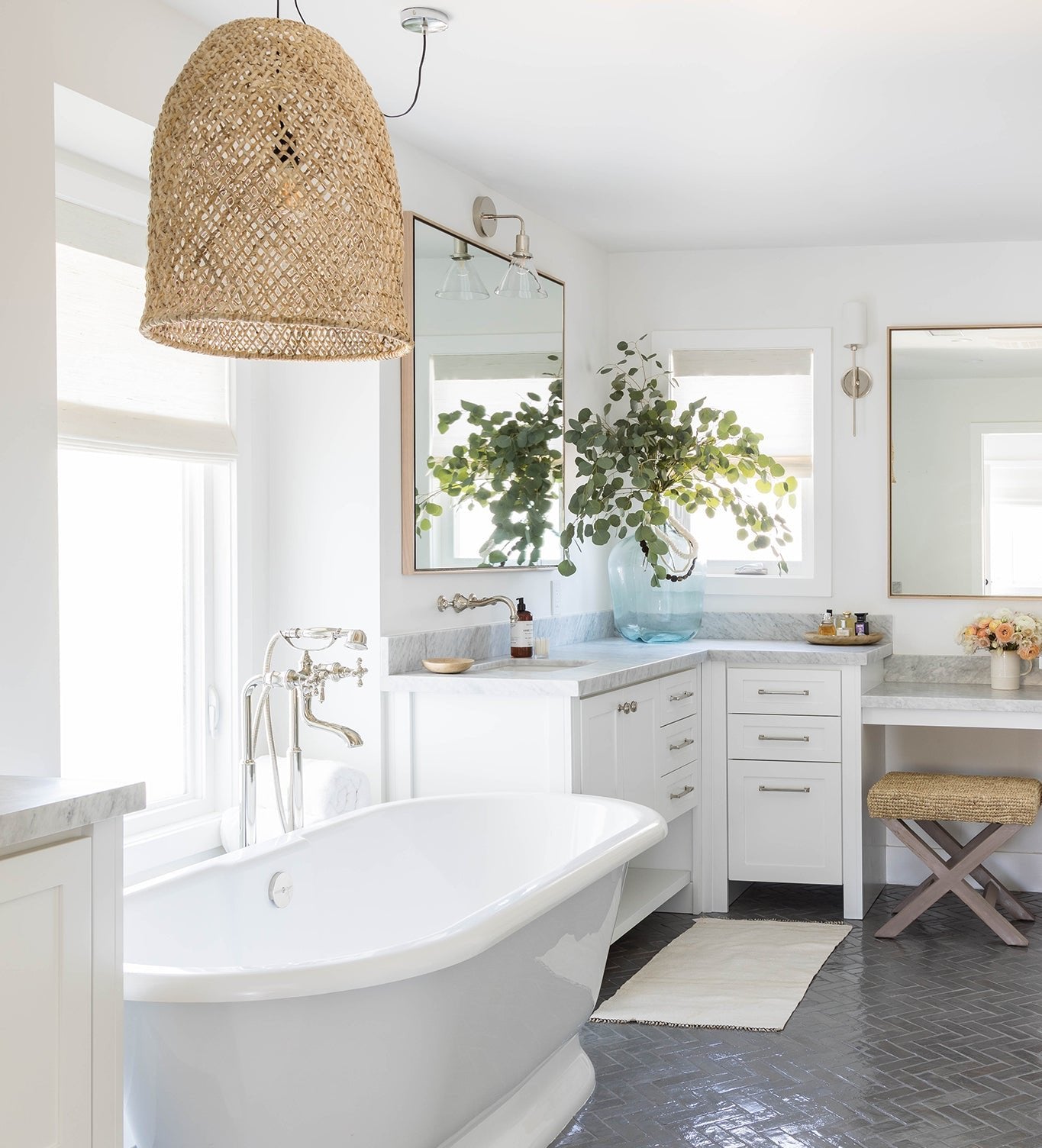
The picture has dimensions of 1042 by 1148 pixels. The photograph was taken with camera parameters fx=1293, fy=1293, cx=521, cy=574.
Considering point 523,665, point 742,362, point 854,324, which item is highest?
point 854,324

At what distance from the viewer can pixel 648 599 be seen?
4.86 metres

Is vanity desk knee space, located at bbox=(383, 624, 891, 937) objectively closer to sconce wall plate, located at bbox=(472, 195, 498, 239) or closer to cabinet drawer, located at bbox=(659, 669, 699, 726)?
cabinet drawer, located at bbox=(659, 669, 699, 726)

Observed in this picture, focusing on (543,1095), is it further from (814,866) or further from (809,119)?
(809,119)

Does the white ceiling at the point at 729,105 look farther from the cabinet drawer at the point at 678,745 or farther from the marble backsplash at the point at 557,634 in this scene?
the cabinet drawer at the point at 678,745

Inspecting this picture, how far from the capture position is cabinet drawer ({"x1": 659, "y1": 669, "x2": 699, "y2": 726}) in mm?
4191

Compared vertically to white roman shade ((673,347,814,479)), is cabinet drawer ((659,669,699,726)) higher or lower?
lower

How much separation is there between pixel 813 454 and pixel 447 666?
7.10 feet

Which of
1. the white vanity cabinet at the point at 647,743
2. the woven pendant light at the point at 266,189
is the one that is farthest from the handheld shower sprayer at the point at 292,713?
the woven pendant light at the point at 266,189

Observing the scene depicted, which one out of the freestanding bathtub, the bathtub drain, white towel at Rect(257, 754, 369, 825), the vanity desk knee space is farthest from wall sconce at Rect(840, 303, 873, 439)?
the bathtub drain

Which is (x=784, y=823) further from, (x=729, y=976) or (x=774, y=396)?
(x=774, y=396)

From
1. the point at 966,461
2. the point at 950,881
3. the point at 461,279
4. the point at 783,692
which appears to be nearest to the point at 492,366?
the point at 461,279

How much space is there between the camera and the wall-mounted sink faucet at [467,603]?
399 cm

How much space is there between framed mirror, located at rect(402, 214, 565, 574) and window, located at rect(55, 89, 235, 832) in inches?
24.0

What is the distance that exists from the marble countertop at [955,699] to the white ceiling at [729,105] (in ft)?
5.61
